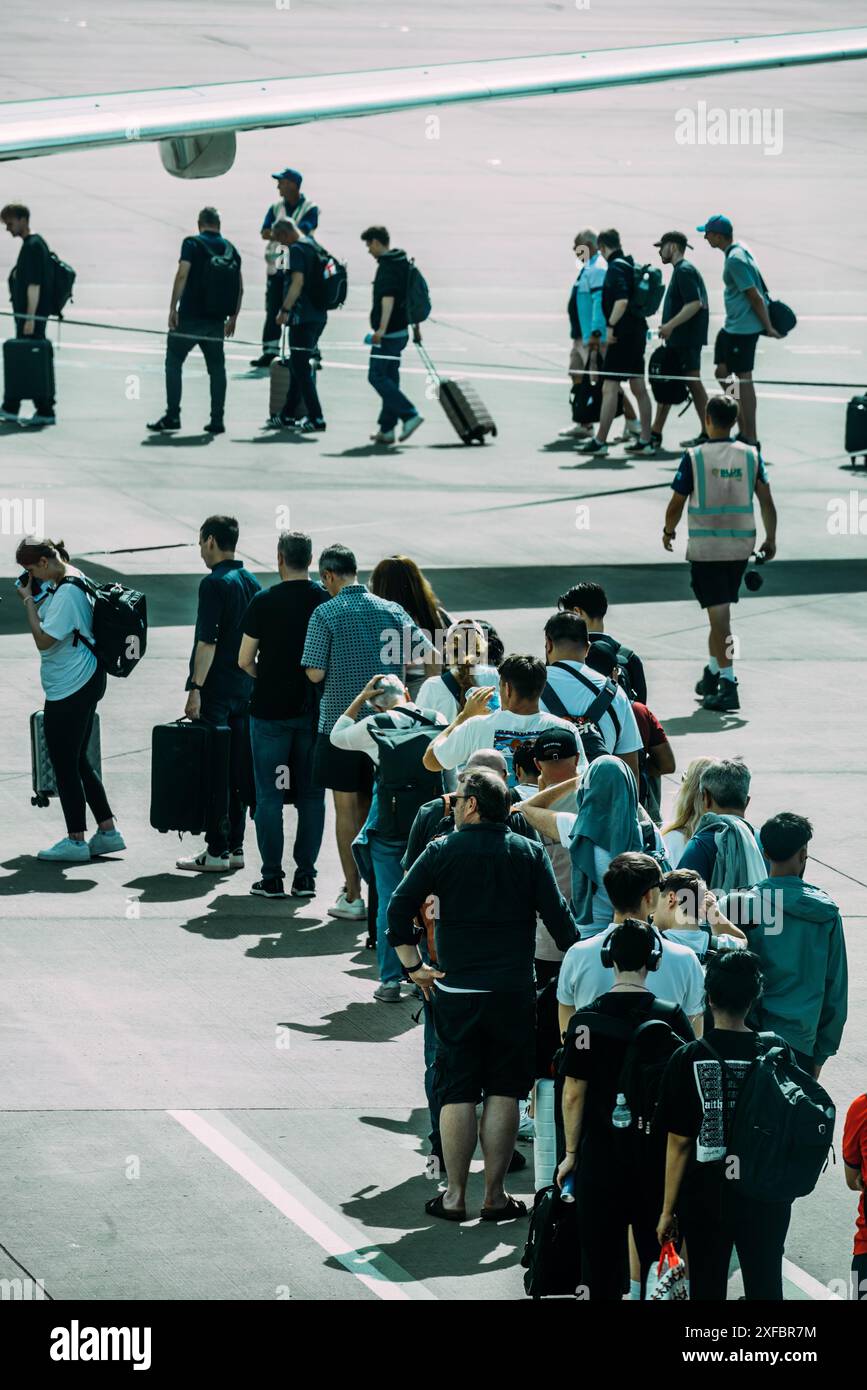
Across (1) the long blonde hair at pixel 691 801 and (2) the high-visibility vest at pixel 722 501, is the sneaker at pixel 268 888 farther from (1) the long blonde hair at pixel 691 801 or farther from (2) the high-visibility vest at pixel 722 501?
(2) the high-visibility vest at pixel 722 501

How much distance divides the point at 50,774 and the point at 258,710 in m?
1.33

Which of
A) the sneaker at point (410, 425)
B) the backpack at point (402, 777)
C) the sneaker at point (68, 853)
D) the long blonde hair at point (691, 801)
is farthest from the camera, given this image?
the sneaker at point (410, 425)

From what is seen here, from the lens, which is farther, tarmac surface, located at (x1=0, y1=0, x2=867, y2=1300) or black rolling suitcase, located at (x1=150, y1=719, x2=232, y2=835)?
black rolling suitcase, located at (x1=150, y1=719, x2=232, y2=835)

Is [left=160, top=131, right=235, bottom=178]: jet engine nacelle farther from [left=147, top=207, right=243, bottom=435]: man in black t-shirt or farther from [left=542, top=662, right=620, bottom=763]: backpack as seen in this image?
[left=542, top=662, right=620, bottom=763]: backpack

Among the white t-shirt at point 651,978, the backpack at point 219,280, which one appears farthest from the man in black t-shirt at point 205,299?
the white t-shirt at point 651,978

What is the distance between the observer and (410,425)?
21953mm

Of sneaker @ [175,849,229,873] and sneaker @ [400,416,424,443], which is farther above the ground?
sneaker @ [400,416,424,443]

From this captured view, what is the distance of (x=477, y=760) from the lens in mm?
8039

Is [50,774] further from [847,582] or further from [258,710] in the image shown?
[847,582]

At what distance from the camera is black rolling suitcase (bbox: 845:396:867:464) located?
21.2 meters

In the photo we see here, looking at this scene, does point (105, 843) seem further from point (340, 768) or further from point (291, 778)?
point (340, 768)

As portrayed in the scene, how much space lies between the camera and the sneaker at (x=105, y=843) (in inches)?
459

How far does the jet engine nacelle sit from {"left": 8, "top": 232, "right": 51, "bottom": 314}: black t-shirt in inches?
121

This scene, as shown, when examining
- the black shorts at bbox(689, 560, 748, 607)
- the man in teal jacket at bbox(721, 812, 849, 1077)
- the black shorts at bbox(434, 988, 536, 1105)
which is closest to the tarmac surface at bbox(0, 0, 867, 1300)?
the black shorts at bbox(434, 988, 536, 1105)
